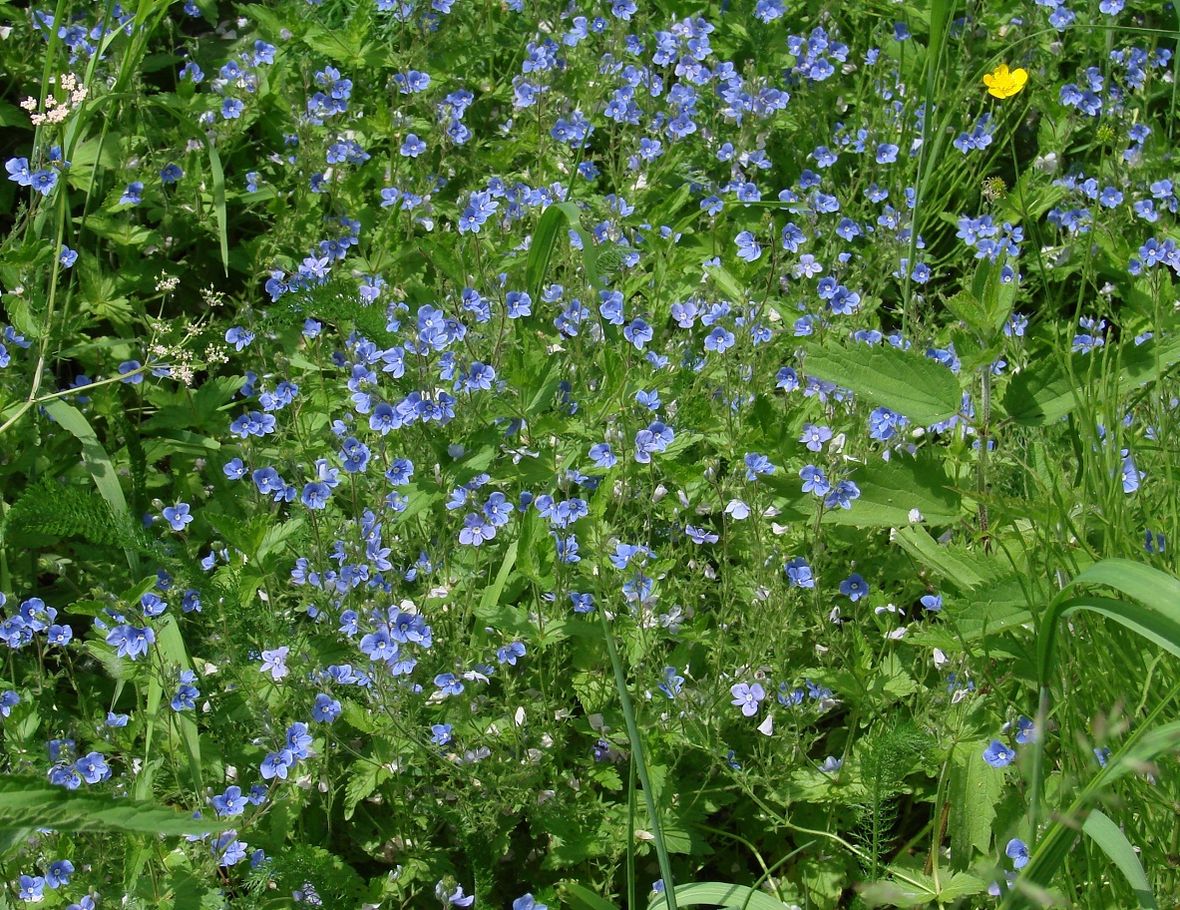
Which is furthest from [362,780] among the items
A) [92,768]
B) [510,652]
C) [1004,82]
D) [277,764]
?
[1004,82]

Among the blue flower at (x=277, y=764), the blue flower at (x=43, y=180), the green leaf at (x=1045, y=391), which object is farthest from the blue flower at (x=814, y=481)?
the blue flower at (x=43, y=180)

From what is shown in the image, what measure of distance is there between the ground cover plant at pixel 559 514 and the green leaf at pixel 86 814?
10mm

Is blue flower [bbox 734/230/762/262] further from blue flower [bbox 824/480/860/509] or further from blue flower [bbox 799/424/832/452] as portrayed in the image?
blue flower [bbox 824/480/860/509]

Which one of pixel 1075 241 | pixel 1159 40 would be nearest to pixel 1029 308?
pixel 1075 241

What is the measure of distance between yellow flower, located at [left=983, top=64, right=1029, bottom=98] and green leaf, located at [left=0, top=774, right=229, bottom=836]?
3323 millimetres

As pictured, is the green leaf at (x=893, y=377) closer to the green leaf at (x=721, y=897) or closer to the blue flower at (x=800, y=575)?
the blue flower at (x=800, y=575)

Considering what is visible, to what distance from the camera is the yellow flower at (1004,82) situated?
4.11 m

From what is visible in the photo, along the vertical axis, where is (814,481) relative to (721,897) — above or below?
above

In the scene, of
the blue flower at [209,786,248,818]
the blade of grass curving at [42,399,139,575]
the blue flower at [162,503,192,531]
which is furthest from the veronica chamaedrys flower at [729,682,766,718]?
the blade of grass curving at [42,399,139,575]

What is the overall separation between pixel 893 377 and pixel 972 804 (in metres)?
0.95

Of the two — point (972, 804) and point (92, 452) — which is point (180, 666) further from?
point (972, 804)

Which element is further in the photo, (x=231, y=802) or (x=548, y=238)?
(x=548, y=238)

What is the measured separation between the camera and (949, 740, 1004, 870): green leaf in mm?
2875

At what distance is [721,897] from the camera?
2562 millimetres
